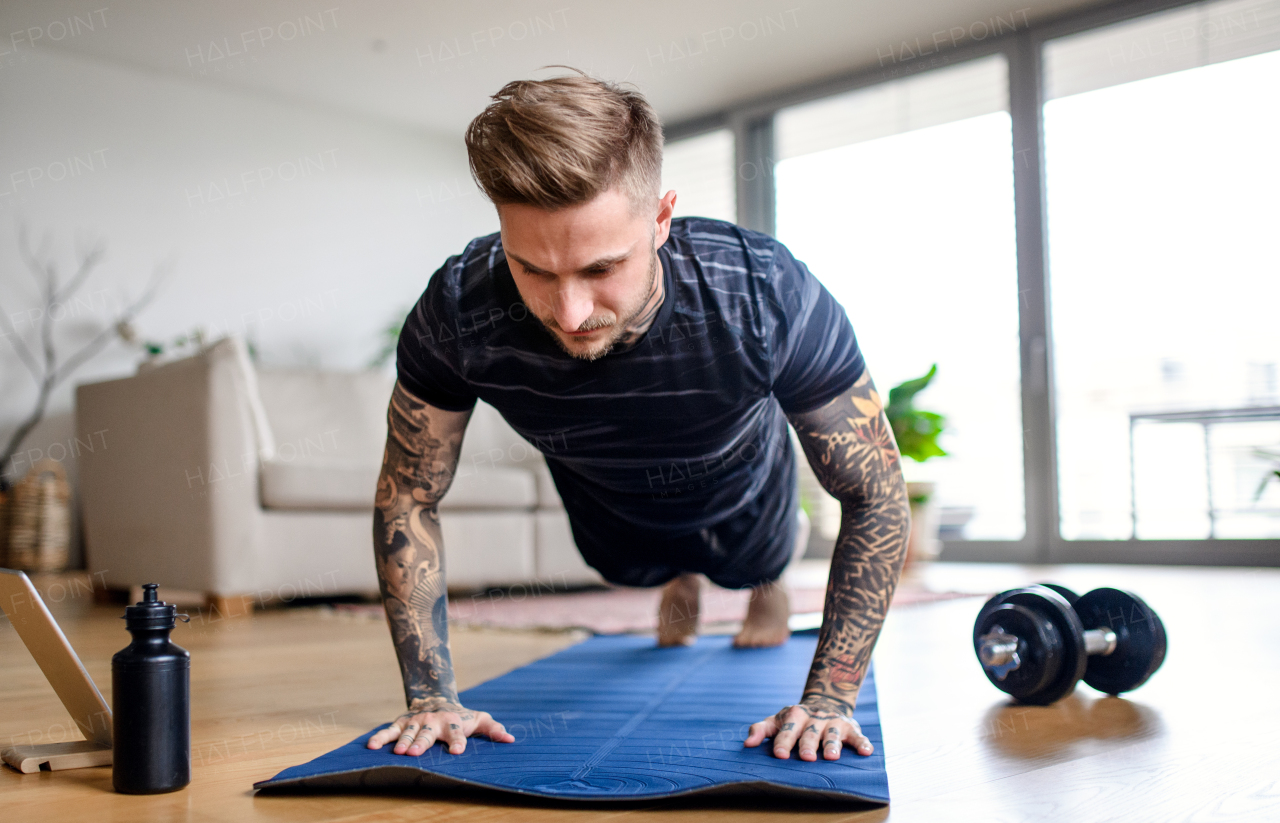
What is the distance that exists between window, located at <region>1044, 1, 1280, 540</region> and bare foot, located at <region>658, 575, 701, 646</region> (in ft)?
9.49

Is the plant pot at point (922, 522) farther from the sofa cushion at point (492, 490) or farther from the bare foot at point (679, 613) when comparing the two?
the bare foot at point (679, 613)

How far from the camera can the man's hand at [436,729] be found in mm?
1087

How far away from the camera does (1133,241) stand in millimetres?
4176

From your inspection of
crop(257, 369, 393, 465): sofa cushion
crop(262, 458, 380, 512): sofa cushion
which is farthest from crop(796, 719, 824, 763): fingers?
crop(257, 369, 393, 465): sofa cushion

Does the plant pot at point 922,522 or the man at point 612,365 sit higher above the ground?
the man at point 612,365

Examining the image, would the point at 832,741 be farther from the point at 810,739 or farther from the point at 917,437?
the point at 917,437

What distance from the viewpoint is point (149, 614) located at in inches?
37.5

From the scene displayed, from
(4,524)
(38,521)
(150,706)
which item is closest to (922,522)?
(150,706)

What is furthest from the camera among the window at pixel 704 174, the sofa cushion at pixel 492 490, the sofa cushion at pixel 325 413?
the window at pixel 704 174

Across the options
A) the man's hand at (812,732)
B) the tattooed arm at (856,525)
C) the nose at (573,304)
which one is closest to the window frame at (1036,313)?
the tattooed arm at (856,525)

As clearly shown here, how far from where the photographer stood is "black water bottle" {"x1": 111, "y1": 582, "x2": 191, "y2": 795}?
37.1 inches

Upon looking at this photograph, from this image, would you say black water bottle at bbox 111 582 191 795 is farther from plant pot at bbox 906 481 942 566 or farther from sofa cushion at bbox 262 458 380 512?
plant pot at bbox 906 481 942 566

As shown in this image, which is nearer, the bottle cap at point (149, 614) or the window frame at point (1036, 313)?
the bottle cap at point (149, 614)

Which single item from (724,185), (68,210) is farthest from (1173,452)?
(68,210)
